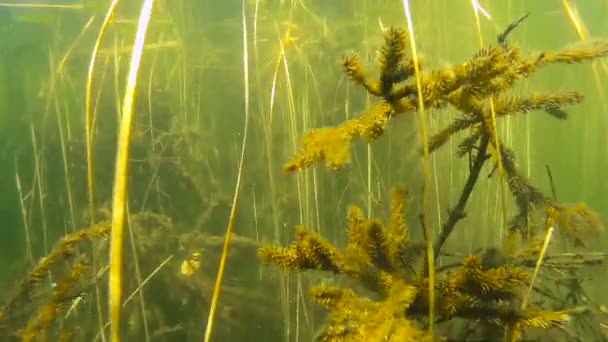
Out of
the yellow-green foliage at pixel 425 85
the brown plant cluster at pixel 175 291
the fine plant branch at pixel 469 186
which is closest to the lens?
the yellow-green foliage at pixel 425 85

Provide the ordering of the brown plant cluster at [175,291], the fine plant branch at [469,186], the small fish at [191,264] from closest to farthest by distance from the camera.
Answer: the fine plant branch at [469,186] → the brown plant cluster at [175,291] → the small fish at [191,264]

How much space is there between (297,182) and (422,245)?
212 centimetres

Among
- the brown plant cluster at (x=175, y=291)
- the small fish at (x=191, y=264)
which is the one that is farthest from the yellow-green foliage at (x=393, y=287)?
the small fish at (x=191, y=264)

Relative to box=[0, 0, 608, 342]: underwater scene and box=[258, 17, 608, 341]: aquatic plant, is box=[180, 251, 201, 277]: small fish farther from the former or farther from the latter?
box=[258, 17, 608, 341]: aquatic plant

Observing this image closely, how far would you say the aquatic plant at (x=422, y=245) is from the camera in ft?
3.79

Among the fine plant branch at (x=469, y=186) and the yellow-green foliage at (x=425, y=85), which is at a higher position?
the yellow-green foliage at (x=425, y=85)

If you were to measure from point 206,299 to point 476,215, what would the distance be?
2651mm

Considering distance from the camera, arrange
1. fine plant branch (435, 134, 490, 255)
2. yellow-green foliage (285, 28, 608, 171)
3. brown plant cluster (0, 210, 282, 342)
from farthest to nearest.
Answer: brown plant cluster (0, 210, 282, 342) → fine plant branch (435, 134, 490, 255) → yellow-green foliage (285, 28, 608, 171)

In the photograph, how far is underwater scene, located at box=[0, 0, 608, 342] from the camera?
4.02 feet

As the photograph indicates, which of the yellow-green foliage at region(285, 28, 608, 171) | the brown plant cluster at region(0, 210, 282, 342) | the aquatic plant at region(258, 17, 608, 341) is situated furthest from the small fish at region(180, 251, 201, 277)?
the yellow-green foliage at region(285, 28, 608, 171)

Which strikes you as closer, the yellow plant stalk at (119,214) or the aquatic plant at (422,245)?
the yellow plant stalk at (119,214)

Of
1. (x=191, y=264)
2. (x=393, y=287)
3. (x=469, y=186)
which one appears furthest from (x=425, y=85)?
(x=191, y=264)

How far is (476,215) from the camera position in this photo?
459 centimetres

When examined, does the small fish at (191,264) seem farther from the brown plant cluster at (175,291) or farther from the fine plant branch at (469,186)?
the fine plant branch at (469,186)
